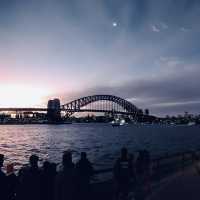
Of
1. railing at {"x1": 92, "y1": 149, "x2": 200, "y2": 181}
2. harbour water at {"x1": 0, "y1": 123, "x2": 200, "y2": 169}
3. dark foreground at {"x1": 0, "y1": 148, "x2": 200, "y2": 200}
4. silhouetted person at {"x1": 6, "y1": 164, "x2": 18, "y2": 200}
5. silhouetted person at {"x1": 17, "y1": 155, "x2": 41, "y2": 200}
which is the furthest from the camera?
harbour water at {"x1": 0, "y1": 123, "x2": 200, "y2": 169}

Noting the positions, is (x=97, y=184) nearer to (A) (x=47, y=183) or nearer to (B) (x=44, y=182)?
(A) (x=47, y=183)

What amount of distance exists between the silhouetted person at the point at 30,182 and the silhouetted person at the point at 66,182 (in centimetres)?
74

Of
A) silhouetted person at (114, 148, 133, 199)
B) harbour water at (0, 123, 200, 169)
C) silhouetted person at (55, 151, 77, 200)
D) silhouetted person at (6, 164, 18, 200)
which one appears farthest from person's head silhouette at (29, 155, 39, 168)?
harbour water at (0, 123, 200, 169)

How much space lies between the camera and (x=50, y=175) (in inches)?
320

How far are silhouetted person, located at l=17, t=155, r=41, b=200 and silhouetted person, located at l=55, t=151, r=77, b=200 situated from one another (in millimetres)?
738

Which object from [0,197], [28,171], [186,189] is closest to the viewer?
[0,197]

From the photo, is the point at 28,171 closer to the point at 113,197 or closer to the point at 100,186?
the point at 113,197

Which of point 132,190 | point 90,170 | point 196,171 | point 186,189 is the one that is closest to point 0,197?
point 90,170

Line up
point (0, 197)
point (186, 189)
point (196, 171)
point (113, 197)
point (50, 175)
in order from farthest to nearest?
point (196, 171)
point (186, 189)
point (113, 197)
point (50, 175)
point (0, 197)

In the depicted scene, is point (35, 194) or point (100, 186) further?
point (100, 186)

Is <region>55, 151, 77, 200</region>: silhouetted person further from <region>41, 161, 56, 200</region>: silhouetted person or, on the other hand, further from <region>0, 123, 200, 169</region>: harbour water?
<region>0, 123, 200, 169</region>: harbour water

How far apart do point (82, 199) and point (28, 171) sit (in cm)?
129

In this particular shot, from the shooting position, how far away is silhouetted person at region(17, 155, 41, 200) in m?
7.38

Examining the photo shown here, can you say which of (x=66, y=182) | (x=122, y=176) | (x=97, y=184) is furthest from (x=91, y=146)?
(x=66, y=182)
